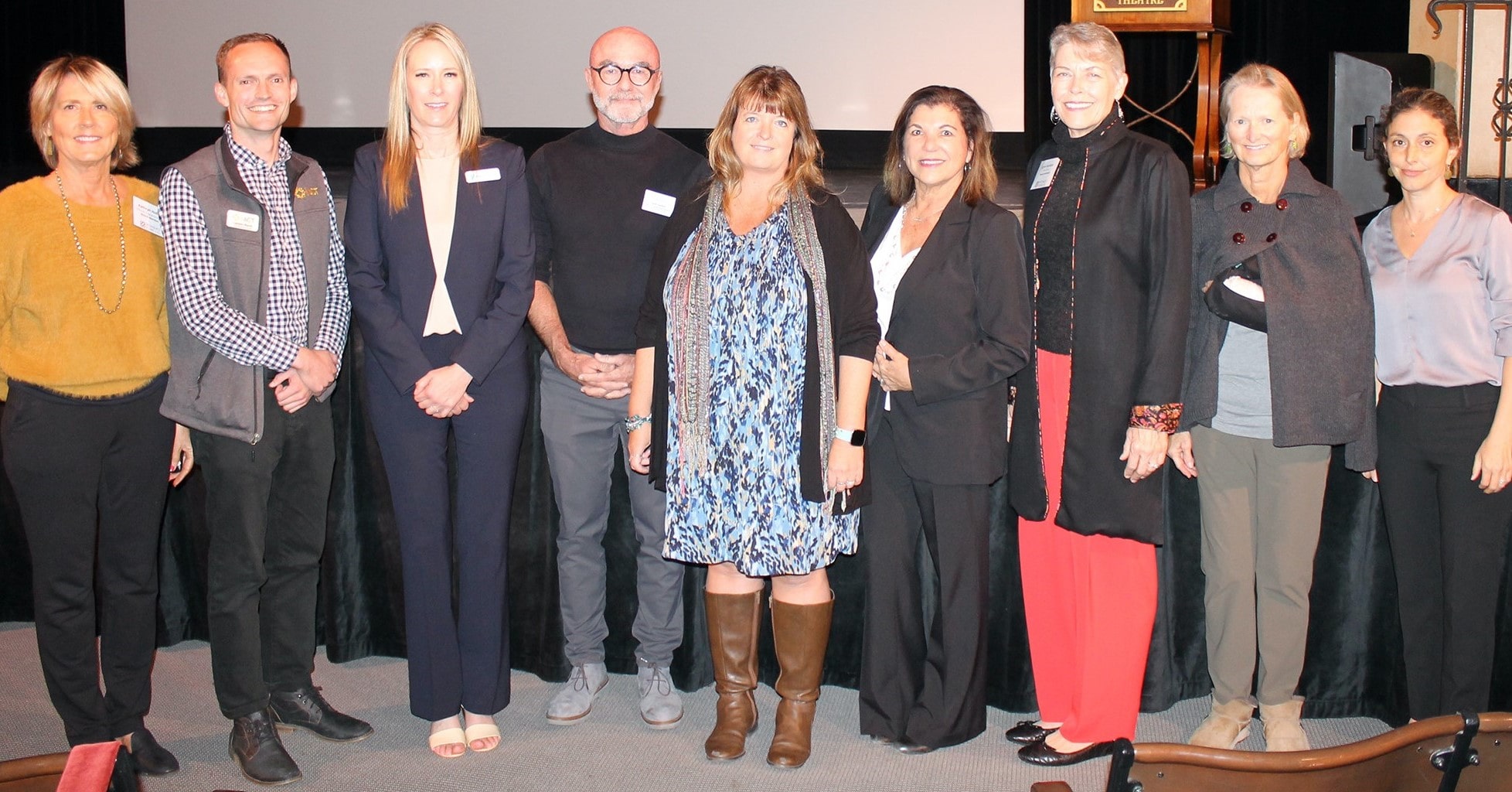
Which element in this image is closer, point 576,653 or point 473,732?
point 473,732

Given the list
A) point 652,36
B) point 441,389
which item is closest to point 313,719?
point 441,389

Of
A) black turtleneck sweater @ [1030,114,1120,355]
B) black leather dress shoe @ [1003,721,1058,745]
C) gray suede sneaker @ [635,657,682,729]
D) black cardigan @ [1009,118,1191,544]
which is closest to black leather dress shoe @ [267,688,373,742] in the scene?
gray suede sneaker @ [635,657,682,729]

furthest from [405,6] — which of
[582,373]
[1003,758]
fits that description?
[1003,758]

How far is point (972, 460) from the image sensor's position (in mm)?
2633

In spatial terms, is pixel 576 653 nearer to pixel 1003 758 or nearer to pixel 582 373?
pixel 582 373

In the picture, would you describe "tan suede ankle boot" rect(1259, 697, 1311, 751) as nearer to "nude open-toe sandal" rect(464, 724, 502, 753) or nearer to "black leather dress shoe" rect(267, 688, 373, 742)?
"nude open-toe sandal" rect(464, 724, 502, 753)

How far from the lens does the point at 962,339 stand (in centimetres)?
260

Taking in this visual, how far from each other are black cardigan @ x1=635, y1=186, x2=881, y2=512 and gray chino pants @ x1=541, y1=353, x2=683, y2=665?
384 millimetres

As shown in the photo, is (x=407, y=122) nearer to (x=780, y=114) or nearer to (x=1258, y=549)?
(x=780, y=114)

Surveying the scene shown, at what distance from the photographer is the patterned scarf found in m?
2.55

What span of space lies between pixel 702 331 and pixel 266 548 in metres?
1.25

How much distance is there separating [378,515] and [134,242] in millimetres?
1159

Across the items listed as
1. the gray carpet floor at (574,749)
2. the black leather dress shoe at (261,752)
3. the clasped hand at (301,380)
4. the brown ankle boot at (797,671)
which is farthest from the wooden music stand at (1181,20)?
the black leather dress shoe at (261,752)

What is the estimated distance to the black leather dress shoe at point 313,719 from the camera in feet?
9.62
